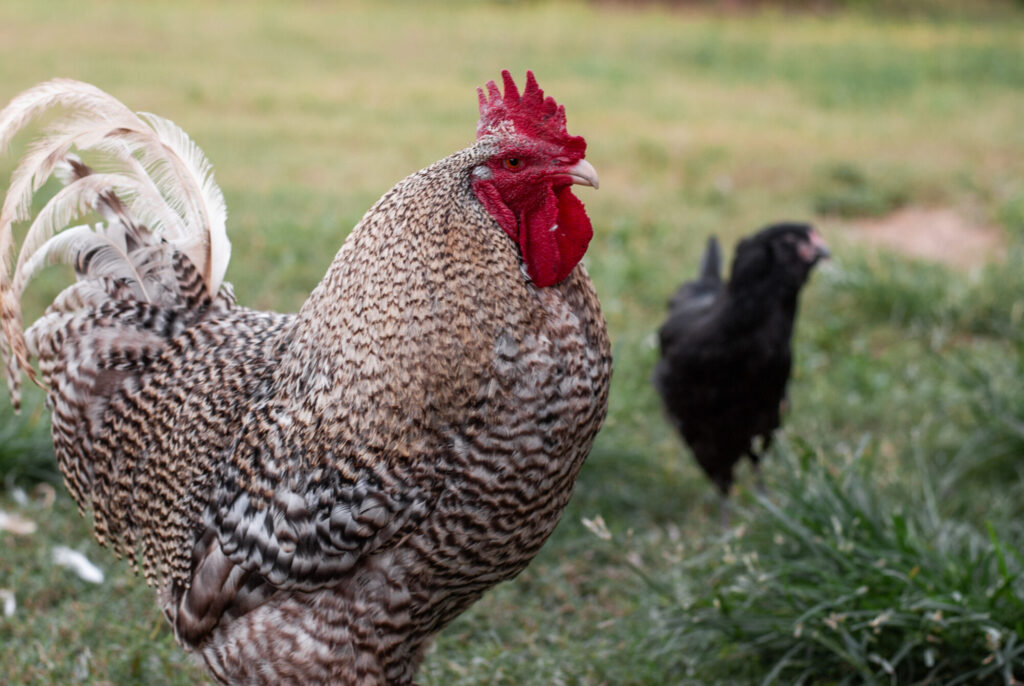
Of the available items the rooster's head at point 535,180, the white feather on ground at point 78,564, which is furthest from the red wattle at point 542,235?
the white feather on ground at point 78,564

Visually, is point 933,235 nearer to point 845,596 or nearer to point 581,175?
point 845,596

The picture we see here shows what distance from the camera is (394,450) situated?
8.20ft

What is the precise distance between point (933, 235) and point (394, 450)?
6742 millimetres

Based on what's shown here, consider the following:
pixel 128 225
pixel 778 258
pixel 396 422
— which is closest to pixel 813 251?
pixel 778 258

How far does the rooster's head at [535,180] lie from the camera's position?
8.41ft

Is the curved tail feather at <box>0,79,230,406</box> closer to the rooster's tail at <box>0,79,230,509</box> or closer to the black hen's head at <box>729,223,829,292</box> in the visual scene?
the rooster's tail at <box>0,79,230,509</box>

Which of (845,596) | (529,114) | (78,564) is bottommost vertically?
(78,564)

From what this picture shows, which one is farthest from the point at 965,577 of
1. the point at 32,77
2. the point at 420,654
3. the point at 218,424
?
the point at 32,77

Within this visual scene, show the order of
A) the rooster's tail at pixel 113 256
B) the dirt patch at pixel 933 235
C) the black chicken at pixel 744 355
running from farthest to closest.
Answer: the dirt patch at pixel 933 235
the black chicken at pixel 744 355
the rooster's tail at pixel 113 256

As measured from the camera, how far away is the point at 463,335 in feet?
8.18

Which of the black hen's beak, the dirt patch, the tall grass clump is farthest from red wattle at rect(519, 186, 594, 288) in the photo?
the dirt patch

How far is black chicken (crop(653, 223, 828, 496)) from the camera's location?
4500 mm

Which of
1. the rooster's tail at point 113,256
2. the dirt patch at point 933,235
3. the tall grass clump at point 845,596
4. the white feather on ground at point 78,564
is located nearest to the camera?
the rooster's tail at point 113,256

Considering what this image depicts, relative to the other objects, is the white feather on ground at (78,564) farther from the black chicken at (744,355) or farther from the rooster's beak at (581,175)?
the rooster's beak at (581,175)
